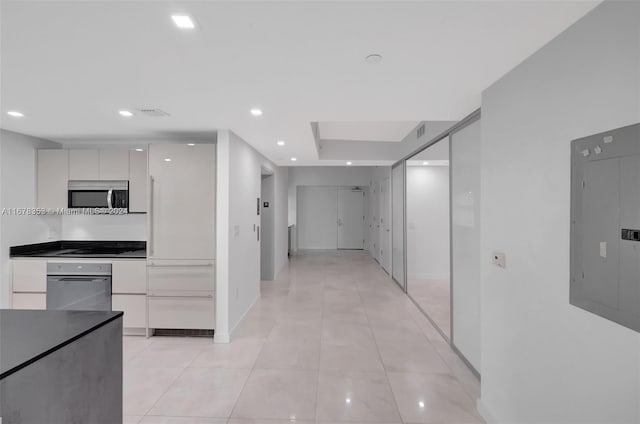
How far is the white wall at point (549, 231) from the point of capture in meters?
1.19

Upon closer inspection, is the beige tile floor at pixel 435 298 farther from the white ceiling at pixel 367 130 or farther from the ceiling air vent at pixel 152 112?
the ceiling air vent at pixel 152 112

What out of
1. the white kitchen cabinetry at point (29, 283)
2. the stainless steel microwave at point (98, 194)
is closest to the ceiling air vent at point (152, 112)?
the stainless steel microwave at point (98, 194)

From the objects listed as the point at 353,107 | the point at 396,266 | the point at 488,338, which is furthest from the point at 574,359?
the point at 396,266

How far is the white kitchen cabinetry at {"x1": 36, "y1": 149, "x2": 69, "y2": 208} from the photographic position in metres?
3.70

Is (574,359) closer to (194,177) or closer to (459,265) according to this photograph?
(459,265)

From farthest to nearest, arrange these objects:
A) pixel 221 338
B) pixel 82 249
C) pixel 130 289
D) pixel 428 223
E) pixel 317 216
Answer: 1. pixel 317 216
2. pixel 428 223
3. pixel 82 249
4. pixel 130 289
5. pixel 221 338

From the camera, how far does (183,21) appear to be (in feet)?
4.55

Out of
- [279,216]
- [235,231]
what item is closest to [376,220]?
[279,216]

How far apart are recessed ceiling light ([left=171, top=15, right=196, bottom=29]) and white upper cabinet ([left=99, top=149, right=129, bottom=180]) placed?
2.85 meters

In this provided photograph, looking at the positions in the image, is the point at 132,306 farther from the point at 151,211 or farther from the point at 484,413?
the point at 484,413

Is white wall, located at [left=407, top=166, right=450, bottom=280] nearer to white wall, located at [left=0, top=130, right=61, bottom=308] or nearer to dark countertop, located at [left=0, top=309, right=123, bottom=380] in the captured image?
dark countertop, located at [left=0, top=309, right=123, bottom=380]

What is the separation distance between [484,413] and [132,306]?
3.67 metres

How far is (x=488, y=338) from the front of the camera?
2141 mm

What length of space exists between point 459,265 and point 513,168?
1502mm
